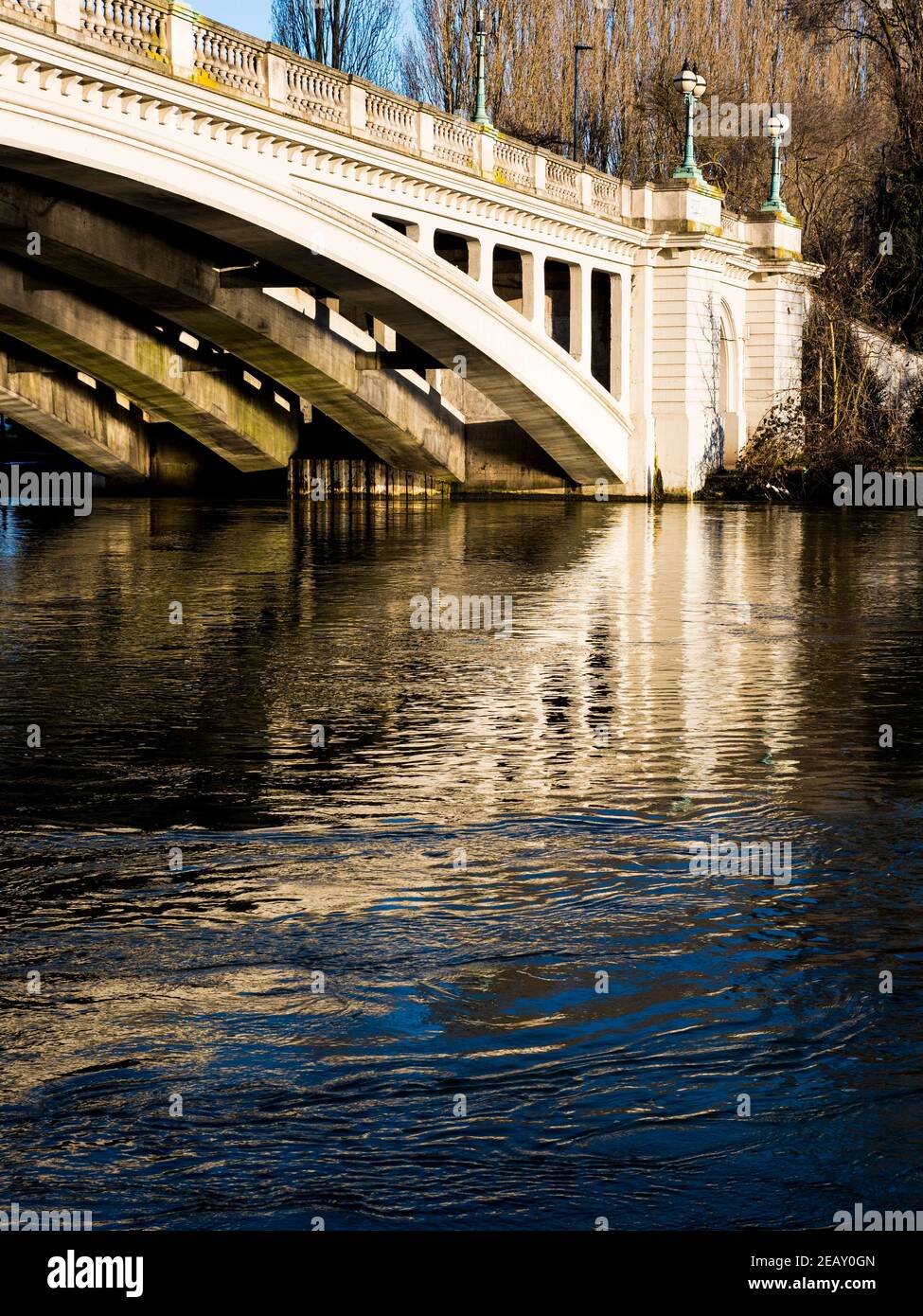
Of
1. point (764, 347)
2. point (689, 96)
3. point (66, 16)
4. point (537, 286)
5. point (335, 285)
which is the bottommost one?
point (335, 285)

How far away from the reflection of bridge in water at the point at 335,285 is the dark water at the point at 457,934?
36.8 feet

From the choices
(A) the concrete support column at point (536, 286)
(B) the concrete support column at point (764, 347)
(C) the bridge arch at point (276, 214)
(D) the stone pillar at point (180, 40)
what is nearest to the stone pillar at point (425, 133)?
(C) the bridge arch at point (276, 214)

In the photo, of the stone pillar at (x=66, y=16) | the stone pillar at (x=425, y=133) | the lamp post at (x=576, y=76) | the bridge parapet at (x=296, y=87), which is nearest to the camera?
the stone pillar at (x=66, y=16)

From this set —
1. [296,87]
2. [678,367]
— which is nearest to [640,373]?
[678,367]

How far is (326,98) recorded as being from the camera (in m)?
27.6

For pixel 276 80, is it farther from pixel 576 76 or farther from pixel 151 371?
pixel 576 76

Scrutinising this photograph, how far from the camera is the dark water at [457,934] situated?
4344 mm

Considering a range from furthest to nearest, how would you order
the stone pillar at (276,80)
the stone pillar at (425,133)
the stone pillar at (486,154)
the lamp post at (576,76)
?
the lamp post at (576,76), the stone pillar at (486,154), the stone pillar at (425,133), the stone pillar at (276,80)

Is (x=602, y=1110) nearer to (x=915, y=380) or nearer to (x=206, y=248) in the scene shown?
(x=206, y=248)

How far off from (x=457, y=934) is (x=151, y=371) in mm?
30594

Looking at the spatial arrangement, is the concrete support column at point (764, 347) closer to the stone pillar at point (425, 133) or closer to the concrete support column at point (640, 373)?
the concrete support column at point (640, 373)

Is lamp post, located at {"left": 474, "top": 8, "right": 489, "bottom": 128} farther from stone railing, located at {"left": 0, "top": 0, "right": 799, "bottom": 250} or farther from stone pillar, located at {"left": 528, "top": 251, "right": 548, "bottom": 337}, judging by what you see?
stone pillar, located at {"left": 528, "top": 251, "right": 548, "bottom": 337}

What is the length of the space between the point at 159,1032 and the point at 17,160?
60.6 feet

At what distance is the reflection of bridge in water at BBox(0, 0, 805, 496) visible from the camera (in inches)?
933
